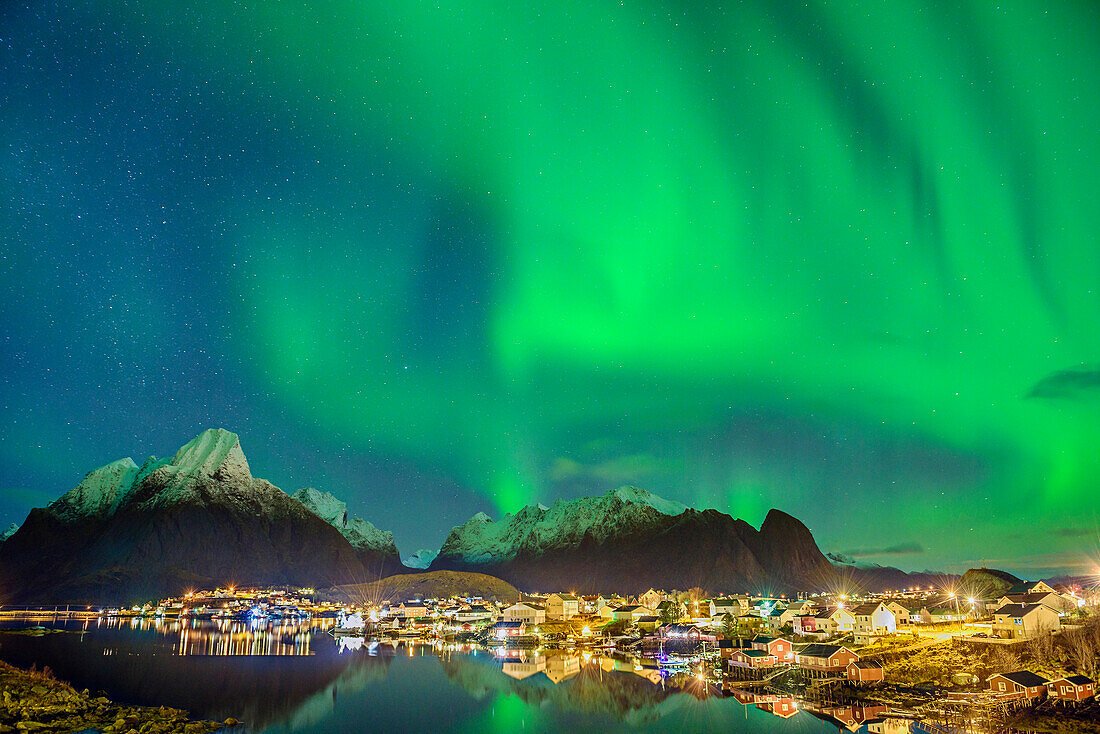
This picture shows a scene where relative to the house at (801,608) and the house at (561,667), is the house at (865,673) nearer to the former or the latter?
the house at (561,667)

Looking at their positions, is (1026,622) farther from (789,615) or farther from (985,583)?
(985,583)

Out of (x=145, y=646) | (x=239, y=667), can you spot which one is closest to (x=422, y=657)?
(x=239, y=667)

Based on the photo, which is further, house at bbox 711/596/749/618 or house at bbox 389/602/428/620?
house at bbox 389/602/428/620

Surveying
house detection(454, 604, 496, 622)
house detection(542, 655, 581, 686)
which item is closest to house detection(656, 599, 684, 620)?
house detection(542, 655, 581, 686)

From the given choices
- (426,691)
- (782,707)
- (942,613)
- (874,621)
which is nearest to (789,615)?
(874,621)

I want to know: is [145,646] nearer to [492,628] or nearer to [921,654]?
[492,628]

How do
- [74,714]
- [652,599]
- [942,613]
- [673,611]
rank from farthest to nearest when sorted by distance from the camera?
[652,599] → [673,611] → [942,613] → [74,714]

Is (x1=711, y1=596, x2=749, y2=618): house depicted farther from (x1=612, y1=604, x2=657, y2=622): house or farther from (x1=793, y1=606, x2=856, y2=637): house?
(x1=793, y1=606, x2=856, y2=637): house

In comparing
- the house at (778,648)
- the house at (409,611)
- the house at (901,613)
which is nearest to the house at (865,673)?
the house at (778,648)
